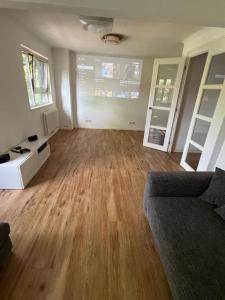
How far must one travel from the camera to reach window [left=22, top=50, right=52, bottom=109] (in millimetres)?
3367

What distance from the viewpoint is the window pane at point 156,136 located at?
4.01m

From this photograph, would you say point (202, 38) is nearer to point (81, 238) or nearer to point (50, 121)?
point (81, 238)

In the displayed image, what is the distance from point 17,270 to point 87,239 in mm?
601

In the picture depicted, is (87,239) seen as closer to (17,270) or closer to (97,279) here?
(97,279)

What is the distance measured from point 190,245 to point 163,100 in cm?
335

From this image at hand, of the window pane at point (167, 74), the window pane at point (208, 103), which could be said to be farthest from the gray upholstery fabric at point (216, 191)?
the window pane at point (167, 74)

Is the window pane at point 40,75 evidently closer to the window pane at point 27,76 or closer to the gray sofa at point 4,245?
the window pane at point 27,76

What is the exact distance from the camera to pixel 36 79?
3.78 metres

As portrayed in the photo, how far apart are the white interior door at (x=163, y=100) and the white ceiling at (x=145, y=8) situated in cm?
185

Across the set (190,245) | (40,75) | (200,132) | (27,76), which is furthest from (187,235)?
(40,75)

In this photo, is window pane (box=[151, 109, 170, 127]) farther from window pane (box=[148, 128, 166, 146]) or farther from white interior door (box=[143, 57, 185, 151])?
window pane (box=[148, 128, 166, 146])

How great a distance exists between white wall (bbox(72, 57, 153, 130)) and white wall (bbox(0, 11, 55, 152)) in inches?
89.8

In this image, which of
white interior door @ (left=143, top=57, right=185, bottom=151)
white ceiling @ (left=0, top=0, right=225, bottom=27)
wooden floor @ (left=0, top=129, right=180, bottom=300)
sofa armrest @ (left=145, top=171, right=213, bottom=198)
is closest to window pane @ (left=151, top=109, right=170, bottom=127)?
white interior door @ (left=143, top=57, right=185, bottom=151)

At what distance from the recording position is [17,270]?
127 cm
